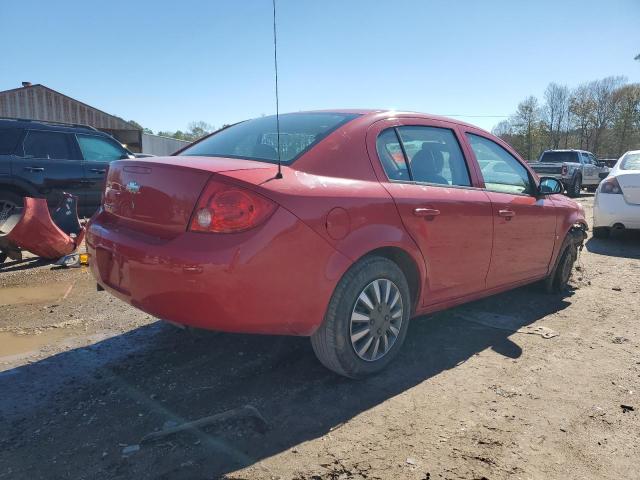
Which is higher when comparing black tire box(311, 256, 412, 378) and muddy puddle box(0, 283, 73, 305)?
black tire box(311, 256, 412, 378)

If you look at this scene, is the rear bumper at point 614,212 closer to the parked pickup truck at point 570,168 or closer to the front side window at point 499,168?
the front side window at point 499,168

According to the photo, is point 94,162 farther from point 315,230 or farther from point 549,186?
point 549,186

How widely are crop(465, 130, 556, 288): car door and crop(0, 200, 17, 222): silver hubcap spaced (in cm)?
610

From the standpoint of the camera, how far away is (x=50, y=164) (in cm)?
736

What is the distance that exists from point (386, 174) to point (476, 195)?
0.95 meters

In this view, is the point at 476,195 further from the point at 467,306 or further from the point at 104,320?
the point at 104,320

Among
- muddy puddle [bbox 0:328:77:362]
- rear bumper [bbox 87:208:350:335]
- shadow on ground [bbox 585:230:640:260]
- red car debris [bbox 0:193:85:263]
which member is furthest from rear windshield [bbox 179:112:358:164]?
shadow on ground [bbox 585:230:640:260]

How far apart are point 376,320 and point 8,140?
662 cm

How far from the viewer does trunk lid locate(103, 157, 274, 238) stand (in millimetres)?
2580

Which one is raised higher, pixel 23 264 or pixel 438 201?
pixel 438 201

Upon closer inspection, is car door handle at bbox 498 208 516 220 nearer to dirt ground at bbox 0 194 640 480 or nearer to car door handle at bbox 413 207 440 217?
car door handle at bbox 413 207 440 217

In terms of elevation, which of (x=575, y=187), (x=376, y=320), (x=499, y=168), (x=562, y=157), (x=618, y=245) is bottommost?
(x=618, y=245)

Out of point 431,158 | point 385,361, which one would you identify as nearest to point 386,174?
point 431,158

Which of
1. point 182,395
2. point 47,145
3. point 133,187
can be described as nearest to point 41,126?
point 47,145
